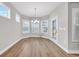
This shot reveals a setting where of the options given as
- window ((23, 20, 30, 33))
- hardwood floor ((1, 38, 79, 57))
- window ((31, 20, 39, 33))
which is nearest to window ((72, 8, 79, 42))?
hardwood floor ((1, 38, 79, 57))

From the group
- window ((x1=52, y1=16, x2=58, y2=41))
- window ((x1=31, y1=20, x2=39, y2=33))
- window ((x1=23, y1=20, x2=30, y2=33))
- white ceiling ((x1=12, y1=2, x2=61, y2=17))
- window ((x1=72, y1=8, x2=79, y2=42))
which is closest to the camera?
window ((x1=72, y1=8, x2=79, y2=42))

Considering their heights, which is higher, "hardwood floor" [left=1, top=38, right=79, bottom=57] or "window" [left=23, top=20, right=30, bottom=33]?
"window" [left=23, top=20, right=30, bottom=33]

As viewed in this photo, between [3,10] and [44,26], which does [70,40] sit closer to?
[44,26]

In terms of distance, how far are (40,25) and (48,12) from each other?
0.87m

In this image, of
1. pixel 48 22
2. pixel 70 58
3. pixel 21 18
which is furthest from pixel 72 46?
pixel 21 18

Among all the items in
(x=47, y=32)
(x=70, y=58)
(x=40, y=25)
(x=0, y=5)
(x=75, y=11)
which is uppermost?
(x=0, y=5)

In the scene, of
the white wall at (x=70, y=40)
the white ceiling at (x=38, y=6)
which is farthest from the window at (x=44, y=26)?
the white wall at (x=70, y=40)

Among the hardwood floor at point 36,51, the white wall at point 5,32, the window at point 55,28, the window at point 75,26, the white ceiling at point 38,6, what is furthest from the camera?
the window at point 55,28

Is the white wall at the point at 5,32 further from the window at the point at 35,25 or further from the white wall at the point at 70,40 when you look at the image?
the white wall at the point at 70,40

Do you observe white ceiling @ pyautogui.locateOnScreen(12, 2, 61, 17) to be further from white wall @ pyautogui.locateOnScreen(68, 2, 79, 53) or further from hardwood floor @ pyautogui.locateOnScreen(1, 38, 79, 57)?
hardwood floor @ pyautogui.locateOnScreen(1, 38, 79, 57)

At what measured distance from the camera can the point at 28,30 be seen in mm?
6680

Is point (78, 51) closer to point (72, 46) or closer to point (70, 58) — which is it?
point (72, 46)

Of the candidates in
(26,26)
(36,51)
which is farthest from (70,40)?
(26,26)

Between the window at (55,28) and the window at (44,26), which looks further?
the window at (44,26)
